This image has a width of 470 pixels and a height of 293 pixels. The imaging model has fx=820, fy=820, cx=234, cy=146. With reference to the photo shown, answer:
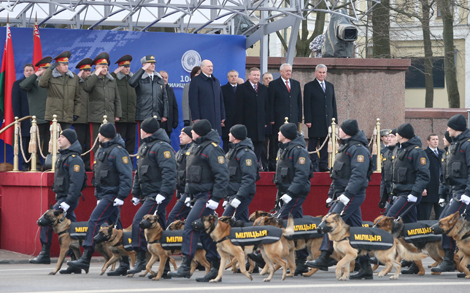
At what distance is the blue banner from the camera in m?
18.3

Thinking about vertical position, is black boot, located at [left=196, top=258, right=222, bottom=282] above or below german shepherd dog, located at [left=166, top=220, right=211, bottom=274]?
below

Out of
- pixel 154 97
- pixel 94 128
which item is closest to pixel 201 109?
pixel 154 97

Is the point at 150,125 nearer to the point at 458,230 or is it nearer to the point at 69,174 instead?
the point at 69,174

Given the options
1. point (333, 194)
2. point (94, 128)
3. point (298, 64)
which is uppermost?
point (298, 64)

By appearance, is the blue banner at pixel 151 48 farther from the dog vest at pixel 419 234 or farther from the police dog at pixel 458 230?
the police dog at pixel 458 230

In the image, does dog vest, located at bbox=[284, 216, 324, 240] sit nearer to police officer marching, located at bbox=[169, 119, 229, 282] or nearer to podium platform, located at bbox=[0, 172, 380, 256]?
police officer marching, located at bbox=[169, 119, 229, 282]

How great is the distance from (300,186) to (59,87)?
5669 mm

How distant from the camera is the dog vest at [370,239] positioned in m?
11.1

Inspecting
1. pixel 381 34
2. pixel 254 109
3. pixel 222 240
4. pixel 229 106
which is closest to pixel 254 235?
pixel 222 240

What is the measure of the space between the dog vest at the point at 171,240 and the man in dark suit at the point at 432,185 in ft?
17.9

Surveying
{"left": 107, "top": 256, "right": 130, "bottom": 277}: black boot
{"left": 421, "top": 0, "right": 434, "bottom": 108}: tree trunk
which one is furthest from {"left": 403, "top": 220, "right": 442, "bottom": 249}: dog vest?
{"left": 421, "top": 0, "right": 434, "bottom": 108}: tree trunk

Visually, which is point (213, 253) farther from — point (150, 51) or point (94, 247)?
point (150, 51)

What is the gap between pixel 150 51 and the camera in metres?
19.2

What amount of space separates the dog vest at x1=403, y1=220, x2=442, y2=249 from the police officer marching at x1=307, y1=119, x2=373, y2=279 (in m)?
0.70
